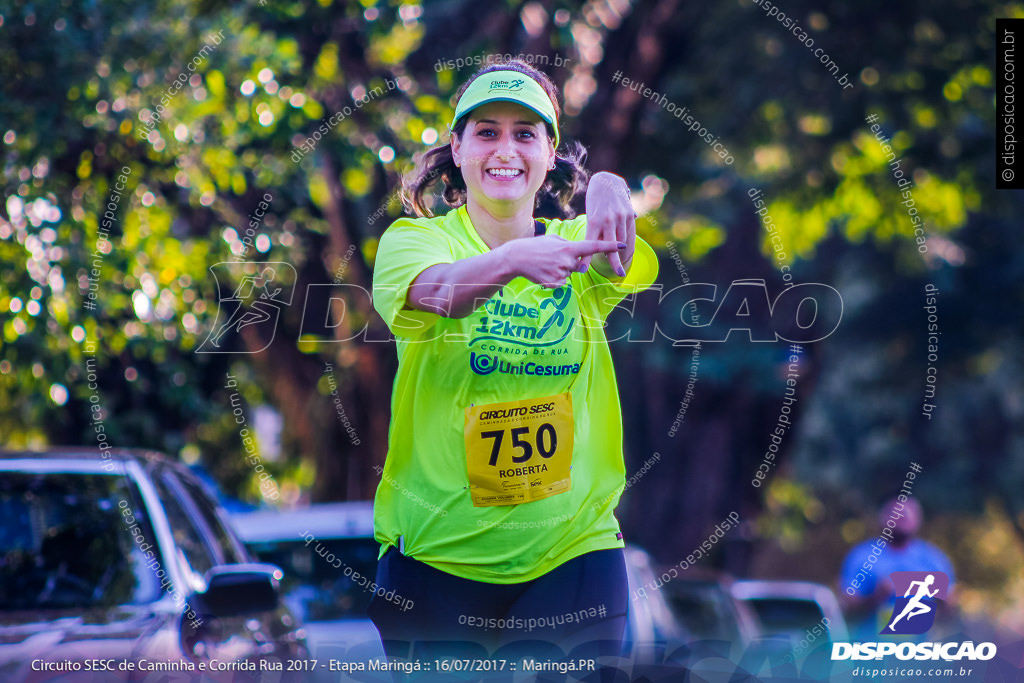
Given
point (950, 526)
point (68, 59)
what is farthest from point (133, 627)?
point (950, 526)

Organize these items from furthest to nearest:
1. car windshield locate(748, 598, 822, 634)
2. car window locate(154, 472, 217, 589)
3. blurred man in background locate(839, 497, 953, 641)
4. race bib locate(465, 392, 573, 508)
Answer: car windshield locate(748, 598, 822, 634)
blurred man in background locate(839, 497, 953, 641)
car window locate(154, 472, 217, 589)
race bib locate(465, 392, 573, 508)

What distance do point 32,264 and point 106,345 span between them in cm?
70

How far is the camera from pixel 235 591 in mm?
3744

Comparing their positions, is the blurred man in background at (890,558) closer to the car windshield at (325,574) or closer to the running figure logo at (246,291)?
the car windshield at (325,574)

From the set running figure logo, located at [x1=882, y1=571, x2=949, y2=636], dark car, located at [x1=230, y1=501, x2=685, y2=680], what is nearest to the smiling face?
running figure logo, located at [x1=882, y1=571, x2=949, y2=636]

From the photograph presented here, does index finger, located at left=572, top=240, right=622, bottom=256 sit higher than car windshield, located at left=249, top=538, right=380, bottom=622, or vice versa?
index finger, located at left=572, top=240, right=622, bottom=256

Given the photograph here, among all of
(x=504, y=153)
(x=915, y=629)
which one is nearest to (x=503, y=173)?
(x=504, y=153)

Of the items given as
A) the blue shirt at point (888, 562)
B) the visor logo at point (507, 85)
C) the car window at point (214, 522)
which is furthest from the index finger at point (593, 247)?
the blue shirt at point (888, 562)

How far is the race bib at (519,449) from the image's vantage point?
256cm

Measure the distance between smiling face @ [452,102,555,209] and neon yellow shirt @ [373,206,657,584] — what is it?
0.14 meters

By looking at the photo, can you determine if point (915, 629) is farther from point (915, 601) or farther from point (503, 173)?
point (503, 173)

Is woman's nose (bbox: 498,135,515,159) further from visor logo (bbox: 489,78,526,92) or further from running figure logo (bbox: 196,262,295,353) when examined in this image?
running figure logo (bbox: 196,262,295,353)

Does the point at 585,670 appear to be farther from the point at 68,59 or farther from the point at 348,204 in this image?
the point at 348,204

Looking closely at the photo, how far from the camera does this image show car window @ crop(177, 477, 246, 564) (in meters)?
4.60
